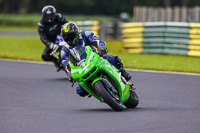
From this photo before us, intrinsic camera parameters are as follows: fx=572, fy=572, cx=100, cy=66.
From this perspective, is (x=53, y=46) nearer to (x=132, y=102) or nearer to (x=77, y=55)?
(x=132, y=102)

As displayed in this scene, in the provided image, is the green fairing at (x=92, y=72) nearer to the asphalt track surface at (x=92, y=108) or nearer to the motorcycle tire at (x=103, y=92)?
the motorcycle tire at (x=103, y=92)

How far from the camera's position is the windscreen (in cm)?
834

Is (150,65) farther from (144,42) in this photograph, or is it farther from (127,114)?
(127,114)

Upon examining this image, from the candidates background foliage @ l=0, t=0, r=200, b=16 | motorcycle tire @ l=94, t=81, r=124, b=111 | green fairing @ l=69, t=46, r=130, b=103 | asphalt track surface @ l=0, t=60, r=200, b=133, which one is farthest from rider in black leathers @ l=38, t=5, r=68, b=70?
background foliage @ l=0, t=0, r=200, b=16

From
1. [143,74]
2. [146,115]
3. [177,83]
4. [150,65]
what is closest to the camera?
[146,115]

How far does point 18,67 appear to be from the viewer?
668 inches

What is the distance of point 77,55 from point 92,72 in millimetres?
426

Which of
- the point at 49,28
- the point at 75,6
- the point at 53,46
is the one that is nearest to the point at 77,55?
the point at 53,46

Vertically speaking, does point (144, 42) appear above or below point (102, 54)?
below

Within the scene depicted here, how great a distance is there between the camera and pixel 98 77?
26.8 ft

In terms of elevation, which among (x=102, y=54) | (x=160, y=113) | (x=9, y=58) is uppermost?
(x=102, y=54)

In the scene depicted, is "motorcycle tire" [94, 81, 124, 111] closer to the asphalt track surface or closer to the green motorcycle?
the green motorcycle

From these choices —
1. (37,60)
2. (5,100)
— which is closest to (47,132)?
(5,100)

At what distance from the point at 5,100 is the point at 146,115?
3.33 meters
